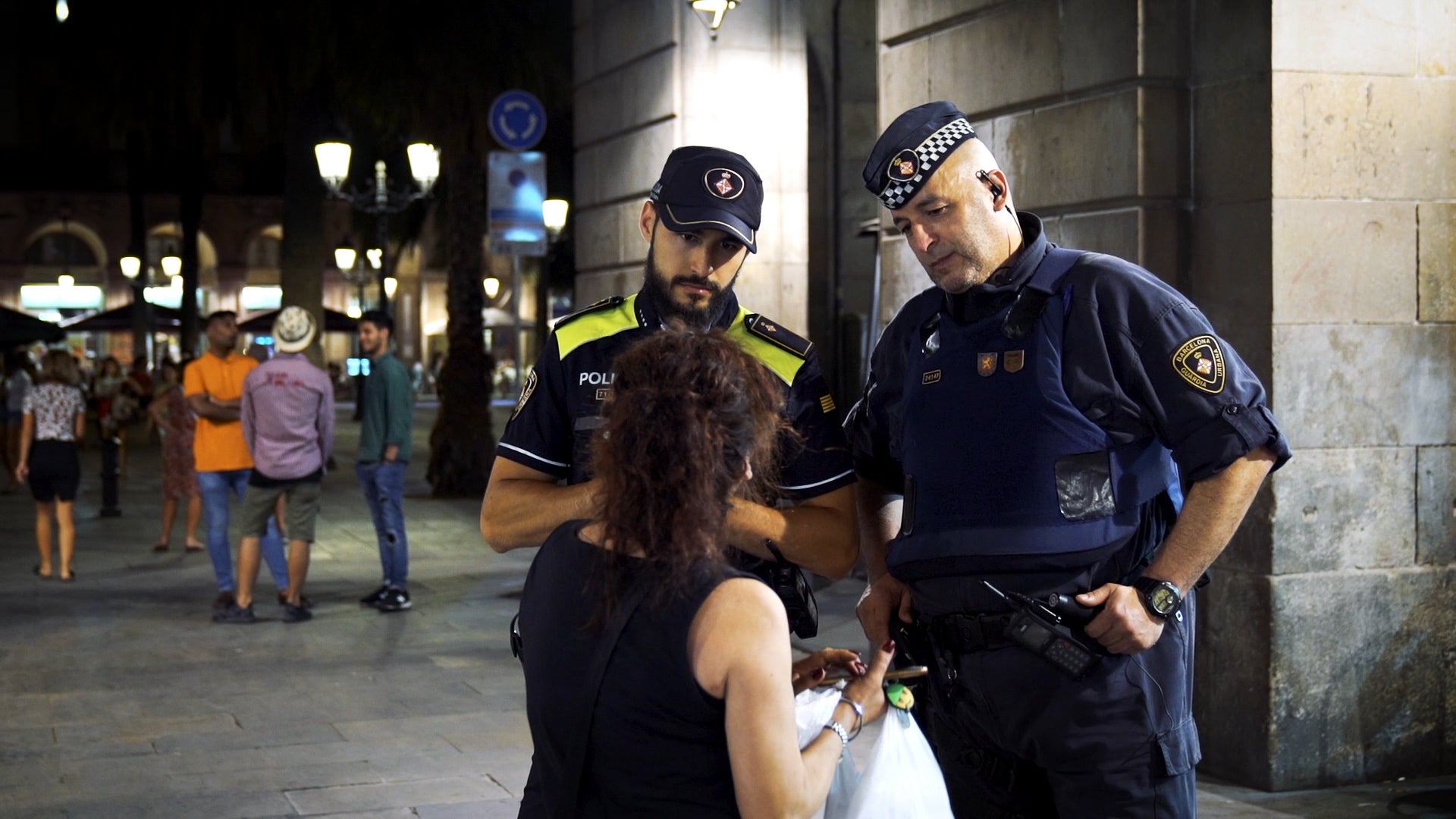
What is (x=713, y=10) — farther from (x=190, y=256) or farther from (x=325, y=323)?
(x=190, y=256)

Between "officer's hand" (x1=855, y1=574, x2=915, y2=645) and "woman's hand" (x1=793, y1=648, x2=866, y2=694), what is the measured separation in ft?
2.09

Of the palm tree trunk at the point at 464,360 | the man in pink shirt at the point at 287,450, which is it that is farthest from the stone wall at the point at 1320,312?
the palm tree trunk at the point at 464,360

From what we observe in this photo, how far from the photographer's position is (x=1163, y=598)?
2957mm

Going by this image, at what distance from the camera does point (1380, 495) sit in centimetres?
575

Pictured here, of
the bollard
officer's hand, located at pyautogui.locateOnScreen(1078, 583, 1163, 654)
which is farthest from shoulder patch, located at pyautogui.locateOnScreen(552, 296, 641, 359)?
the bollard

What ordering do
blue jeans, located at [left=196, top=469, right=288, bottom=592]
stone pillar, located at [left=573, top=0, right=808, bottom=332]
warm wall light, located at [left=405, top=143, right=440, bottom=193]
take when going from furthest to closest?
warm wall light, located at [left=405, top=143, right=440, bottom=193] < stone pillar, located at [left=573, top=0, right=808, bottom=332] < blue jeans, located at [left=196, top=469, right=288, bottom=592]

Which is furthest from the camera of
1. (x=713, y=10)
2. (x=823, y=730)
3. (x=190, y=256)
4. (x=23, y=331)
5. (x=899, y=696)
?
(x=190, y=256)

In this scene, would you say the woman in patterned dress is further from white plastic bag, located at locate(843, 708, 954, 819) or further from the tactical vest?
white plastic bag, located at locate(843, 708, 954, 819)

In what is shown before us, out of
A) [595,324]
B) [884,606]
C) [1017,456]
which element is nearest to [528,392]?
[595,324]

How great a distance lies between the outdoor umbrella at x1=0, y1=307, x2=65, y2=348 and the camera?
25.9 metres

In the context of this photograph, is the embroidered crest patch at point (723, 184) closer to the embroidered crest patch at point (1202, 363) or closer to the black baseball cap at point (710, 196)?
the black baseball cap at point (710, 196)

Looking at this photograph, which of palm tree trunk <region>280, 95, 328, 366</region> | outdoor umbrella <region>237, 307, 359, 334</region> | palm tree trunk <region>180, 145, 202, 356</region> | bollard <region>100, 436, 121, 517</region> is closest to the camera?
bollard <region>100, 436, 121, 517</region>

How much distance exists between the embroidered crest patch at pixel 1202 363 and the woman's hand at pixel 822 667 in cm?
85

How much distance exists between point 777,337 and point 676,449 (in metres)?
0.84
